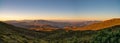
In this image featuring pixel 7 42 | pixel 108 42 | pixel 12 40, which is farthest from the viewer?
pixel 12 40

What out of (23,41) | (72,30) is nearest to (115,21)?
(72,30)

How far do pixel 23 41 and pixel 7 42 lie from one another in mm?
4446

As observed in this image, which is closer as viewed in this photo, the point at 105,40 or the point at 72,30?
the point at 105,40

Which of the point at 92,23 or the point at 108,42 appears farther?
the point at 92,23

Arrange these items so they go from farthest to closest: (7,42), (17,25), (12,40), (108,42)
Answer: (17,25) → (12,40) → (7,42) → (108,42)

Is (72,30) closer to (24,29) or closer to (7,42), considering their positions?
(24,29)

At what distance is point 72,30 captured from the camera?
163 ft

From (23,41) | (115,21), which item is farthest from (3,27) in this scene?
(115,21)

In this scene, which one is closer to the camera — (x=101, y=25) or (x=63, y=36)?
(x=63, y=36)

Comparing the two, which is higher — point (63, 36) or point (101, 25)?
point (101, 25)

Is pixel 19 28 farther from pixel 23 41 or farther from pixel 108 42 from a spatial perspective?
pixel 108 42

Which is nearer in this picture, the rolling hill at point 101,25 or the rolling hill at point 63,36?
the rolling hill at point 63,36

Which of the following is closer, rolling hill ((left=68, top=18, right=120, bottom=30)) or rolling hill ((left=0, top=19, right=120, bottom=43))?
rolling hill ((left=0, top=19, right=120, bottom=43))

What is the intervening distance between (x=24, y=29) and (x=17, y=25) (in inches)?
55.8
